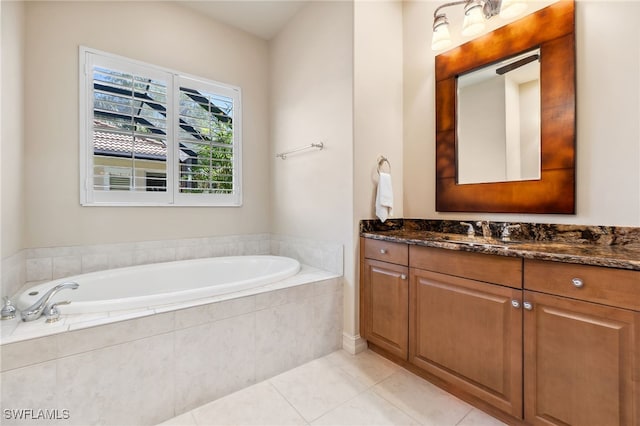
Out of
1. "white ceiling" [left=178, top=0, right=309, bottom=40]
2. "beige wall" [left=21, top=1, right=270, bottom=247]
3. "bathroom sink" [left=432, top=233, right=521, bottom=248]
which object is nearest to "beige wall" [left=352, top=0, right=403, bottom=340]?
"bathroom sink" [left=432, top=233, right=521, bottom=248]

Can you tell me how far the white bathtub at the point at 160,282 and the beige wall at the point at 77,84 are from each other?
0.33m

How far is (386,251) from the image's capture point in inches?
73.7

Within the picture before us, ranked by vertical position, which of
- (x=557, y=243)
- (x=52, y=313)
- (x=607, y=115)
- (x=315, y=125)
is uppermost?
(x=315, y=125)

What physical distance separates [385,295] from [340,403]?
69cm

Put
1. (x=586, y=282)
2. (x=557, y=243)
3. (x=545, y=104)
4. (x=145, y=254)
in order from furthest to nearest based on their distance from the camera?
(x=145, y=254)
(x=545, y=104)
(x=557, y=243)
(x=586, y=282)

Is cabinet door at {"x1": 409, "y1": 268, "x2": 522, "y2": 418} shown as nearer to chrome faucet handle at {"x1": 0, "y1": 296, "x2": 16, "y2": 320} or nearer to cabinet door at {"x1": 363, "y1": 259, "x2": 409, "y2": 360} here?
cabinet door at {"x1": 363, "y1": 259, "x2": 409, "y2": 360}

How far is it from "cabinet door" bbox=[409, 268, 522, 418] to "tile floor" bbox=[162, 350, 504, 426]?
0.42 feet

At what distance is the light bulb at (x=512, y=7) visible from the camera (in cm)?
159

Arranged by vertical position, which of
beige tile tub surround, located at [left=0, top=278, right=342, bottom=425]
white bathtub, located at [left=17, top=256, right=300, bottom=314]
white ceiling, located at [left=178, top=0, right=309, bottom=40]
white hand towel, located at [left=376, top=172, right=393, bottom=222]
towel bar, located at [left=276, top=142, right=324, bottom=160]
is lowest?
beige tile tub surround, located at [left=0, top=278, right=342, bottom=425]

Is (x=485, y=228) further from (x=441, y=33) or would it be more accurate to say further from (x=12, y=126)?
(x=12, y=126)

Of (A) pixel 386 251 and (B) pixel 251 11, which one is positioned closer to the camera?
(A) pixel 386 251

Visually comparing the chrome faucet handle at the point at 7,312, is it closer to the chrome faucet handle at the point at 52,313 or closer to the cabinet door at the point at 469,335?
the chrome faucet handle at the point at 52,313

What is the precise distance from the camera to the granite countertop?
1.09m

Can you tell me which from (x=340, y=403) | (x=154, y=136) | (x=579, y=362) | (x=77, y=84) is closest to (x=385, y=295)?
(x=340, y=403)
